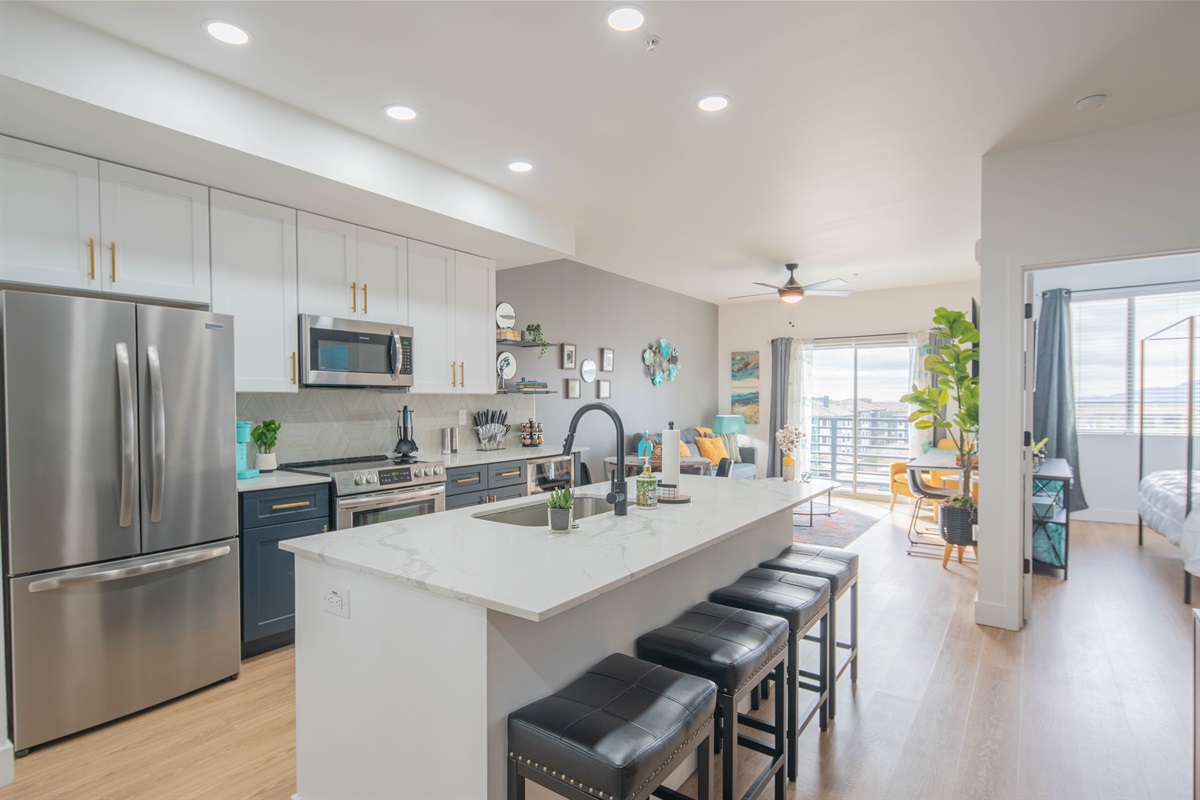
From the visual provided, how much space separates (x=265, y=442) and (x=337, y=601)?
2.12 m

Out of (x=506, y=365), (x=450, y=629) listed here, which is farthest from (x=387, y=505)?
(x=450, y=629)

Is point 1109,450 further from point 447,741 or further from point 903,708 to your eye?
point 447,741

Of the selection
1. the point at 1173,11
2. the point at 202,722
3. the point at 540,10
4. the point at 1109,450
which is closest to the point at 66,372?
the point at 202,722

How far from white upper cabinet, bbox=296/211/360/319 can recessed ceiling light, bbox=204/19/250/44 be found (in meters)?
1.25

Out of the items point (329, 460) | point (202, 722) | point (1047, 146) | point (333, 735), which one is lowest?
point (202, 722)

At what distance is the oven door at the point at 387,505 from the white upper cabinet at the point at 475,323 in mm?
915

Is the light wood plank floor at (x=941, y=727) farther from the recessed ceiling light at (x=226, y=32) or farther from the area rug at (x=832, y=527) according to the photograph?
the recessed ceiling light at (x=226, y=32)

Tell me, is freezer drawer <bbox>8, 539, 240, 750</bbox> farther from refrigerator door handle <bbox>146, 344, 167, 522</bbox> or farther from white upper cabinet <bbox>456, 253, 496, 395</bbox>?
white upper cabinet <bbox>456, 253, 496, 395</bbox>

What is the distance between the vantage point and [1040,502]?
449 cm

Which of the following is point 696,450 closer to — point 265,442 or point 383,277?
point 383,277

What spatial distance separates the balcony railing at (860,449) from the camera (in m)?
7.86

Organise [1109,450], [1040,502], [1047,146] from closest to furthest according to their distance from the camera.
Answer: [1047,146]
[1040,502]
[1109,450]

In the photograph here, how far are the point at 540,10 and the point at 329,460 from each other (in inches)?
118

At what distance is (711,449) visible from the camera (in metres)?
7.57
